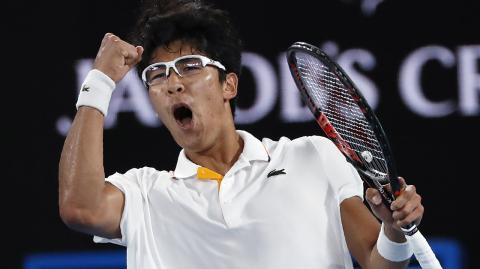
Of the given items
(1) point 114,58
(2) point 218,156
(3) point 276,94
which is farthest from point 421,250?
(3) point 276,94

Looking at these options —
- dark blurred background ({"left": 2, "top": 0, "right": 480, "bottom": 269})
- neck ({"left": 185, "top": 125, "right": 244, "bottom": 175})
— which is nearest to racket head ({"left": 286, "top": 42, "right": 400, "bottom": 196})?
Answer: neck ({"left": 185, "top": 125, "right": 244, "bottom": 175})

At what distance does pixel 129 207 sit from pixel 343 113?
737 mm

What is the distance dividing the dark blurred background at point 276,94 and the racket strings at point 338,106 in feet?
3.61

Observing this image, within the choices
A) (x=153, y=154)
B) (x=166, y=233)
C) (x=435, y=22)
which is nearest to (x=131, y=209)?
(x=166, y=233)

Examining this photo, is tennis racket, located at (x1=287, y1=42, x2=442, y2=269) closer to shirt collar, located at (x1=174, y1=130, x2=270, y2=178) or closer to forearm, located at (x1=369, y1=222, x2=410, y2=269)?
forearm, located at (x1=369, y1=222, x2=410, y2=269)

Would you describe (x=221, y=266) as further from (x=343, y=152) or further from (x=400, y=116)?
(x=400, y=116)

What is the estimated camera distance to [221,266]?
3922 millimetres

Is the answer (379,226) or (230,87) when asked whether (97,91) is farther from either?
(379,226)

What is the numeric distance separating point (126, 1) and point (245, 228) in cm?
176

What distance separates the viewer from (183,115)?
420 cm

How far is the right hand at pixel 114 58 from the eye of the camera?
13.0 feet

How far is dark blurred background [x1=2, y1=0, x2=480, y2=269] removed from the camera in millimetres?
5086

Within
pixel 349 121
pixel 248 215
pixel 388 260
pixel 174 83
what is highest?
pixel 174 83

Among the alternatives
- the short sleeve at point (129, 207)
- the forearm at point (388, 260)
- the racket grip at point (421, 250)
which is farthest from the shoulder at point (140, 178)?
the racket grip at point (421, 250)
